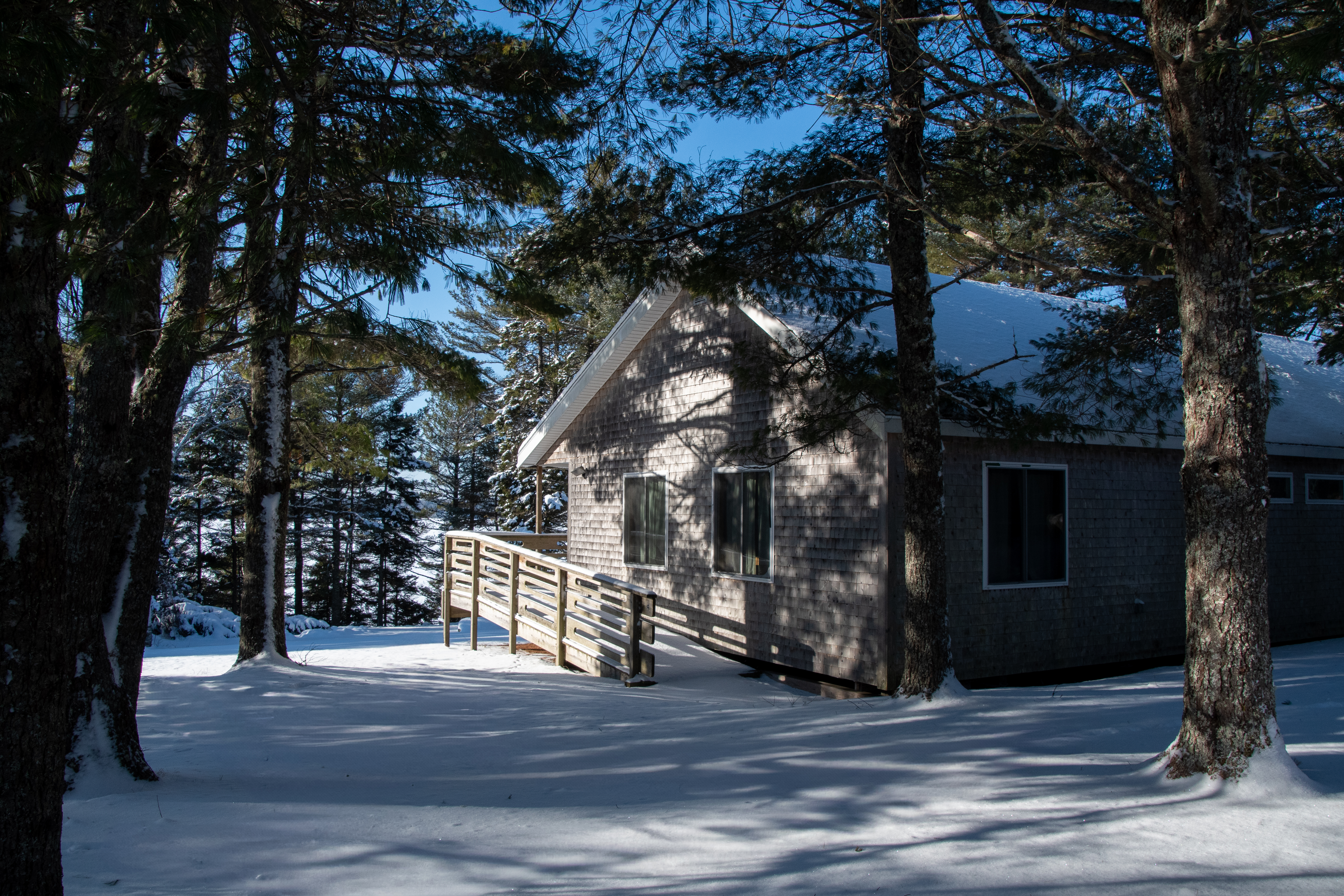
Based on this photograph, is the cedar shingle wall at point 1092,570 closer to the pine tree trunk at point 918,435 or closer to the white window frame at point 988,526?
the white window frame at point 988,526

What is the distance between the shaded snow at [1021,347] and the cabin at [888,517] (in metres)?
0.05

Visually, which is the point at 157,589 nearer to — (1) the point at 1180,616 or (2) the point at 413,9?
(2) the point at 413,9

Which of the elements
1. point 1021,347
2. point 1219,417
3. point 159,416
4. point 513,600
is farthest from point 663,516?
point 1219,417

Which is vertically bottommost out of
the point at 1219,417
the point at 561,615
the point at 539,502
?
the point at 561,615

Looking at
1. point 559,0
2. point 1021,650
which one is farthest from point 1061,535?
point 559,0

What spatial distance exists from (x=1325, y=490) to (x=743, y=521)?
7878 millimetres

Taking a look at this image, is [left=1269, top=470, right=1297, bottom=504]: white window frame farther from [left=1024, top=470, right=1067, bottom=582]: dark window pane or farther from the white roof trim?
the white roof trim

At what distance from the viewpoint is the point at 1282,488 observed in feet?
36.9

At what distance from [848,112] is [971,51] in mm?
1031

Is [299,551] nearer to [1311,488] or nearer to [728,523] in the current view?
[728,523]

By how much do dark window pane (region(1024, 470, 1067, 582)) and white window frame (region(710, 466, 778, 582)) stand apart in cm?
259

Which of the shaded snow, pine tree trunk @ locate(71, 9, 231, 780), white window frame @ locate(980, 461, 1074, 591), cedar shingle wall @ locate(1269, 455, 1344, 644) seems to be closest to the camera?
pine tree trunk @ locate(71, 9, 231, 780)

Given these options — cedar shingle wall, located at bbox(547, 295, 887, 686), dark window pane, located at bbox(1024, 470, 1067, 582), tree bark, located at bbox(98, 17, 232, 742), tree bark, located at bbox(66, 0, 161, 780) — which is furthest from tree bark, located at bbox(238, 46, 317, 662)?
dark window pane, located at bbox(1024, 470, 1067, 582)

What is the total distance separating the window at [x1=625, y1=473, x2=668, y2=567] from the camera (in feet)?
37.7
